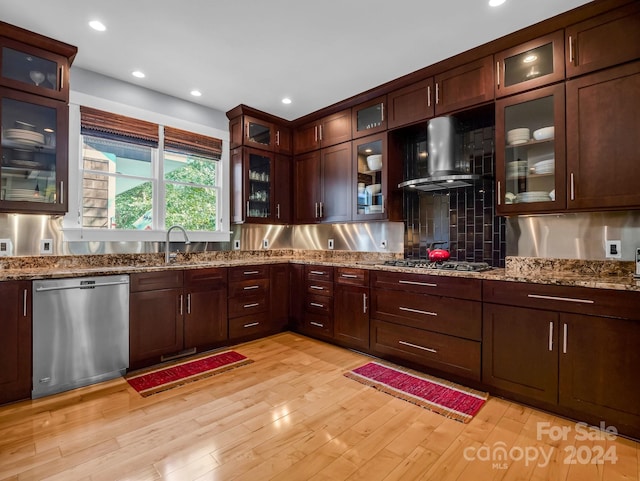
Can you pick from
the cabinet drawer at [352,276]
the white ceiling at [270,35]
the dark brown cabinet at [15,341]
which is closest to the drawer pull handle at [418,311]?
the cabinet drawer at [352,276]

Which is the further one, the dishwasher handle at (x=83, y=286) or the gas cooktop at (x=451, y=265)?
the gas cooktop at (x=451, y=265)

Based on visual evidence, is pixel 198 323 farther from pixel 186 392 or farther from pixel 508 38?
pixel 508 38

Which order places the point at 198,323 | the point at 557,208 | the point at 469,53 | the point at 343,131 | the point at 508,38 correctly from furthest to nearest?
the point at 343,131 → the point at 198,323 → the point at 469,53 → the point at 508,38 → the point at 557,208

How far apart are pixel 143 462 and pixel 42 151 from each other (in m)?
2.55

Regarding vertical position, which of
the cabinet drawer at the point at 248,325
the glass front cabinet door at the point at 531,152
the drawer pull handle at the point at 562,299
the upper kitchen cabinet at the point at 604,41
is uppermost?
the upper kitchen cabinet at the point at 604,41

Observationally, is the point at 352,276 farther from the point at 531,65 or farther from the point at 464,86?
the point at 531,65

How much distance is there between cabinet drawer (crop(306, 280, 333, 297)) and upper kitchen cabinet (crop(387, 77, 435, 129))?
72.6 inches

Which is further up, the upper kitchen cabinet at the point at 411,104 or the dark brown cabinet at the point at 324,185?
the upper kitchen cabinet at the point at 411,104

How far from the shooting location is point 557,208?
7.91 ft

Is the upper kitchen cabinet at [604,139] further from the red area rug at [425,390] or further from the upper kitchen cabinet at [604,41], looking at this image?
the red area rug at [425,390]

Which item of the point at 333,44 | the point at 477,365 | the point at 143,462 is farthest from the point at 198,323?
the point at 333,44

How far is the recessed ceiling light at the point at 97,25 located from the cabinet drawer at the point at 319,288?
9.77 feet

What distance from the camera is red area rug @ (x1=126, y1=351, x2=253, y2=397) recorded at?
104 inches

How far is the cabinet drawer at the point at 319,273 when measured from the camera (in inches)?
145
